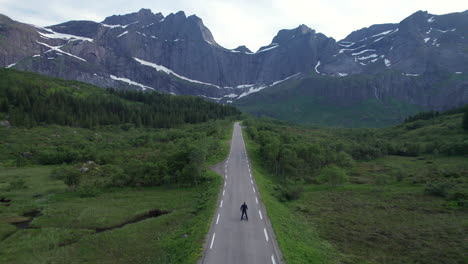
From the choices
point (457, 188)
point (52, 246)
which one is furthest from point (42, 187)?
point (457, 188)

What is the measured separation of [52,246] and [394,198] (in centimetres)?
4718

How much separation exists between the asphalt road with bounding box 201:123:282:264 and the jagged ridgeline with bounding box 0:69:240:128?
10699 centimetres

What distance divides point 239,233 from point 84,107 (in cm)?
13750

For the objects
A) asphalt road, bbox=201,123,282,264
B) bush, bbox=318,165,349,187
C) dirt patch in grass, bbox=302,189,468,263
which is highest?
bush, bbox=318,165,349,187

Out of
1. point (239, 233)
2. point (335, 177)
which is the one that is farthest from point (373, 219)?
point (239, 233)

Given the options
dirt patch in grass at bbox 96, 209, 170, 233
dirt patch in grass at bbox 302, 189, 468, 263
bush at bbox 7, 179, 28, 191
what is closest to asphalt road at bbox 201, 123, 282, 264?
dirt patch in grass at bbox 302, 189, 468, 263

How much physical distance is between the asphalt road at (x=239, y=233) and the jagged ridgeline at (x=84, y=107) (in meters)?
107

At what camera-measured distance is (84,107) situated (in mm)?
133250

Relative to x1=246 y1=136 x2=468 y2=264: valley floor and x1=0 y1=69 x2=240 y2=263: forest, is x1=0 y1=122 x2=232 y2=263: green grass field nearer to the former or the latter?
x1=0 y1=69 x2=240 y2=263: forest

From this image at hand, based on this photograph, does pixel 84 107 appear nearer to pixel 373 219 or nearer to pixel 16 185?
pixel 16 185

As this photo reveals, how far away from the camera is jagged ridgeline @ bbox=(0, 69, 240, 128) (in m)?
114

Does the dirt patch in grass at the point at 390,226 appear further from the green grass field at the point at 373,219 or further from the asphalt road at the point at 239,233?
the asphalt road at the point at 239,233

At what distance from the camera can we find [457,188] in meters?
44.9

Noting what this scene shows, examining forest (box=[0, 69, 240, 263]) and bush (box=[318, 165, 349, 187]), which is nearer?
forest (box=[0, 69, 240, 263])
